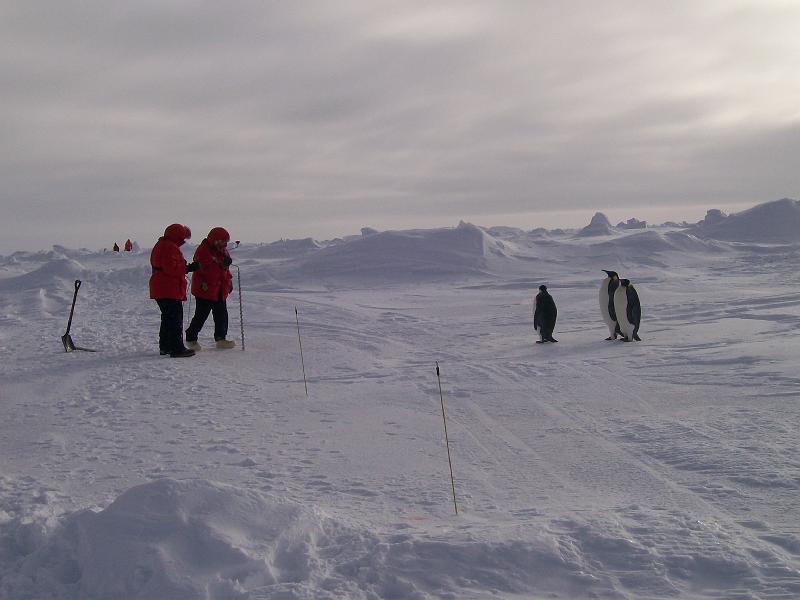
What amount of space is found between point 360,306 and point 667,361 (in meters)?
8.61

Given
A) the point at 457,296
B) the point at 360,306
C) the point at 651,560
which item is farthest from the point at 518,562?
the point at 457,296

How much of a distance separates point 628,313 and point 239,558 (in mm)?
8592

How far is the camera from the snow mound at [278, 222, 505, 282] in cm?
2573

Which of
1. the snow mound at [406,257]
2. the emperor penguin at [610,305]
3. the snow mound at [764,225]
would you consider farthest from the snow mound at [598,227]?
the emperor penguin at [610,305]

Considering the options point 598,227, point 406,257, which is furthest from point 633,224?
point 406,257

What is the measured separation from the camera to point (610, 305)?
35.8ft

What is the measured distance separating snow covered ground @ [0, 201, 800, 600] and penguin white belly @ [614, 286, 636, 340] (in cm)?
48

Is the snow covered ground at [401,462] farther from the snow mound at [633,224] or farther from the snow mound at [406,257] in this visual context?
the snow mound at [633,224]

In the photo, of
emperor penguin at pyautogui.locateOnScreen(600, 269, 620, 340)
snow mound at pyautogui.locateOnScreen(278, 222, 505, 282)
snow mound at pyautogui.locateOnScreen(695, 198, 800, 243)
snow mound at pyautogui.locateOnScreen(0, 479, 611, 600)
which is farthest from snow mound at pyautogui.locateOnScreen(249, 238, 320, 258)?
snow mound at pyautogui.locateOnScreen(0, 479, 611, 600)

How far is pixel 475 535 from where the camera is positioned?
3502mm

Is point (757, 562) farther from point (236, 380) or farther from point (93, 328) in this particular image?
point (93, 328)

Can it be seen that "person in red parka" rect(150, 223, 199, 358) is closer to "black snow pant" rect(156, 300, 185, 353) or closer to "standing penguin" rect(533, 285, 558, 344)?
"black snow pant" rect(156, 300, 185, 353)

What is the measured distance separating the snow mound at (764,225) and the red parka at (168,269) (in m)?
37.9

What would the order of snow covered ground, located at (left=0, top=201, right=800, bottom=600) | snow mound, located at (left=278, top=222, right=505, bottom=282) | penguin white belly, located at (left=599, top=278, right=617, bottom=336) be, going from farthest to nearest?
snow mound, located at (left=278, top=222, right=505, bottom=282), penguin white belly, located at (left=599, top=278, right=617, bottom=336), snow covered ground, located at (left=0, top=201, right=800, bottom=600)
